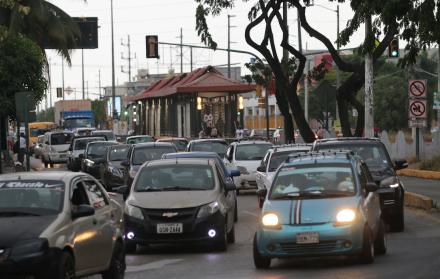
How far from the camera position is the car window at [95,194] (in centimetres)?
1202

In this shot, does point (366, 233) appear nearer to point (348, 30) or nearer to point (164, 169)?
point (164, 169)

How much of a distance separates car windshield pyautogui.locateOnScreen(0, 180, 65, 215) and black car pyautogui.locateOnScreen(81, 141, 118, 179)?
2413 centimetres

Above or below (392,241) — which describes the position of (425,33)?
above

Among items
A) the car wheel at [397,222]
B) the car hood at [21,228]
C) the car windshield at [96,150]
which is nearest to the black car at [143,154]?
the car windshield at [96,150]

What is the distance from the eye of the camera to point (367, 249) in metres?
13.1

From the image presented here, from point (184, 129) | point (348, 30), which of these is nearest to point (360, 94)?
point (184, 129)

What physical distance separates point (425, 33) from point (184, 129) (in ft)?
156

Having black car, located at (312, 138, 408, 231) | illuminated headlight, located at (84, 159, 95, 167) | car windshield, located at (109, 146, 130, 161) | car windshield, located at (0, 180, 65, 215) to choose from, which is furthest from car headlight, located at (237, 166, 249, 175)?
car windshield, located at (0, 180, 65, 215)

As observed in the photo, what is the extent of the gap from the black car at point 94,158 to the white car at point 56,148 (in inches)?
633

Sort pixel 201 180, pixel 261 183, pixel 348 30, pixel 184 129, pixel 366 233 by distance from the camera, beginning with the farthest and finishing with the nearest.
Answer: pixel 184 129
pixel 348 30
pixel 261 183
pixel 201 180
pixel 366 233

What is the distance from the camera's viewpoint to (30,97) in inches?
1130

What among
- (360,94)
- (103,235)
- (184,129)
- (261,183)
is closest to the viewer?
(103,235)

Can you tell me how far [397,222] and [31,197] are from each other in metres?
8.93

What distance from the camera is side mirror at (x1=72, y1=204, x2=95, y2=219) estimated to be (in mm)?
10969
